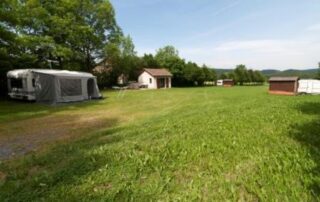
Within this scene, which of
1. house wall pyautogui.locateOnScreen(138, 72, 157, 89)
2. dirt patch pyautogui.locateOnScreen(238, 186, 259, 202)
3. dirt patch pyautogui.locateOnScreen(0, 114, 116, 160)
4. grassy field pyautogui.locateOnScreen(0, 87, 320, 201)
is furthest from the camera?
house wall pyautogui.locateOnScreen(138, 72, 157, 89)

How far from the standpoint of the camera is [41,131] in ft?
25.5

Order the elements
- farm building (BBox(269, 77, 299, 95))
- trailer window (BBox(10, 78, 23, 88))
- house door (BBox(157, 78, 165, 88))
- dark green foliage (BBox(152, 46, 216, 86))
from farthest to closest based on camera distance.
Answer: dark green foliage (BBox(152, 46, 216, 86)) < house door (BBox(157, 78, 165, 88)) < farm building (BBox(269, 77, 299, 95)) < trailer window (BBox(10, 78, 23, 88))

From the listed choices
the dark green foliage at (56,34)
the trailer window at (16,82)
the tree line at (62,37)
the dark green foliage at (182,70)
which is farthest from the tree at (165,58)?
the trailer window at (16,82)

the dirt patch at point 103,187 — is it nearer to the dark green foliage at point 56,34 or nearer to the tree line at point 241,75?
the dark green foliage at point 56,34

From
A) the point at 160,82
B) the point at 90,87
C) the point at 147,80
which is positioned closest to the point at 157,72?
the point at 160,82

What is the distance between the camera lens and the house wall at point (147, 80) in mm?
38750

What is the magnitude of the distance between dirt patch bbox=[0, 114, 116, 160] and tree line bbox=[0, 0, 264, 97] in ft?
28.2

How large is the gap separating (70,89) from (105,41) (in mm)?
15959

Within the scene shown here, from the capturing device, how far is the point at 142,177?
11.2ft

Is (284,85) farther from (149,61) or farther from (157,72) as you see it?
(149,61)

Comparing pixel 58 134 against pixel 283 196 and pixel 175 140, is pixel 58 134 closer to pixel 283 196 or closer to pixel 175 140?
pixel 175 140

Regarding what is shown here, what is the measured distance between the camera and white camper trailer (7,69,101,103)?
589 inches

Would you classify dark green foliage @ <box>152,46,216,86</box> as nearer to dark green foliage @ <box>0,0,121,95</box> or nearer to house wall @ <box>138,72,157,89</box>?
house wall @ <box>138,72,157,89</box>

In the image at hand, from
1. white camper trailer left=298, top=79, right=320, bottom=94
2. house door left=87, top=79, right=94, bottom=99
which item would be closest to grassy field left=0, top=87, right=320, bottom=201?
house door left=87, top=79, right=94, bottom=99
